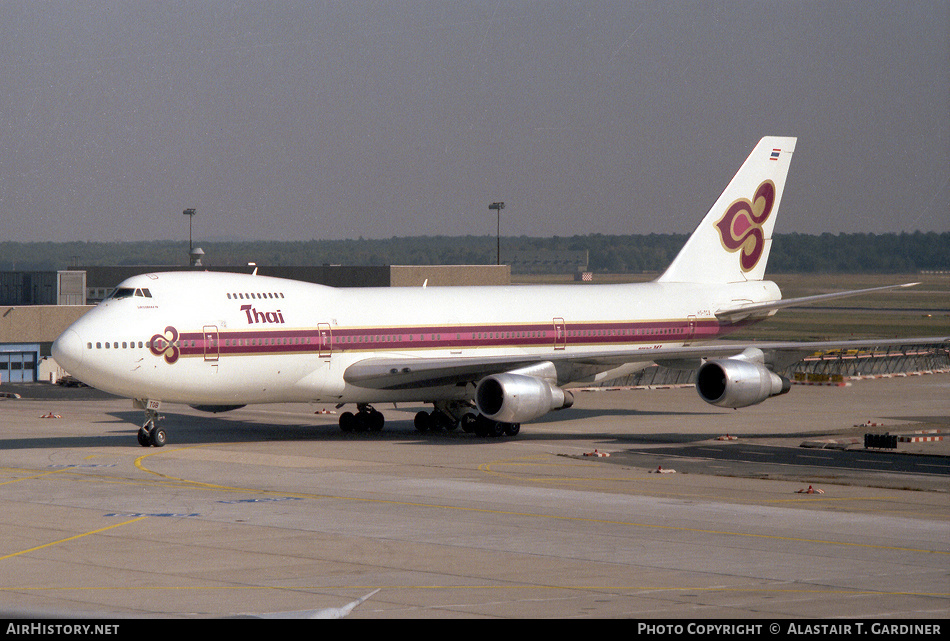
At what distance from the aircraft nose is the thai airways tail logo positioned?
25007mm

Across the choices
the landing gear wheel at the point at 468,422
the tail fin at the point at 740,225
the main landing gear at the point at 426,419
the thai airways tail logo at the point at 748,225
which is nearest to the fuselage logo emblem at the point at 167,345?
the main landing gear at the point at 426,419

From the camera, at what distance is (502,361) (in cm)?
3778

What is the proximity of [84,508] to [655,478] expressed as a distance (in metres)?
13.0

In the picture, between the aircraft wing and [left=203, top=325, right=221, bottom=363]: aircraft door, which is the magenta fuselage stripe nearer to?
→ [left=203, top=325, right=221, bottom=363]: aircraft door

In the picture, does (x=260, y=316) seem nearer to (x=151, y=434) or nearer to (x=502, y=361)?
(x=151, y=434)

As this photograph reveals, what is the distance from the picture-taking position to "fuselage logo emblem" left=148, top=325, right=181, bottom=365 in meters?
34.5

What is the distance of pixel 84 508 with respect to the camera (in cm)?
2552

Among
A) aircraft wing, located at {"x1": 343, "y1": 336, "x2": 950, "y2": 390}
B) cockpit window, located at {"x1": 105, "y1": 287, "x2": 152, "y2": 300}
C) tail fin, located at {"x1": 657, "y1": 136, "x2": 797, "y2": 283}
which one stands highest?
tail fin, located at {"x1": 657, "y1": 136, "x2": 797, "y2": 283}

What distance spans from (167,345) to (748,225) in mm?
23962

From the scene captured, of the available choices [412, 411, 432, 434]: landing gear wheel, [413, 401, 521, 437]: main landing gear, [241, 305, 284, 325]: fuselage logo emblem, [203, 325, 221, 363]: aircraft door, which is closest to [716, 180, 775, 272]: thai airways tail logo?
[413, 401, 521, 437]: main landing gear

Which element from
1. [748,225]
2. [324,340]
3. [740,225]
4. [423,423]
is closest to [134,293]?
[324,340]

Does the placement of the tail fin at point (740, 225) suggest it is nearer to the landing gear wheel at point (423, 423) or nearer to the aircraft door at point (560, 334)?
the aircraft door at point (560, 334)

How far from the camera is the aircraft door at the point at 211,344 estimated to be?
3538 centimetres

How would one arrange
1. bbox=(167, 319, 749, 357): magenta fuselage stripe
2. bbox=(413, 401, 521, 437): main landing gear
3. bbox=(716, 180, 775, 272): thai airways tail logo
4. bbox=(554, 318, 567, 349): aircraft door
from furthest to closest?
1. bbox=(716, 180, 775, 272): thai airways tail logo
2. bbox=(554, 318, 567, 349): aircraft door
3. bbox=(413, 401, 521, 437): main landing gear
4. bbox=(167, 319, 749, 357): magenta fuselage stripe
